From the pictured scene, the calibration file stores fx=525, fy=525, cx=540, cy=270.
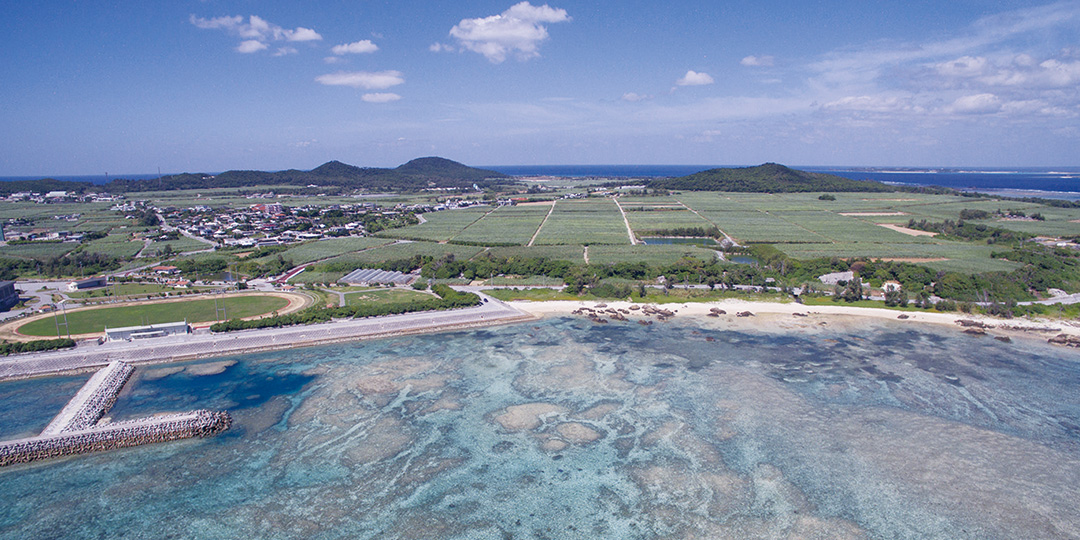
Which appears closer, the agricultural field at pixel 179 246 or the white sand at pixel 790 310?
the white sand at pixel 790 310

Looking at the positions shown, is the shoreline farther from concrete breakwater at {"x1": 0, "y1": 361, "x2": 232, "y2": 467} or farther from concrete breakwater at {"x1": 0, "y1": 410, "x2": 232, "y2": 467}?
concrete breakwater at {"x1": 0, "y1": 410, "x2": 232, "y2": 467}

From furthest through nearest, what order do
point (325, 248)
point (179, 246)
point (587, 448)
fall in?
point (179, 246) < point (325, 248) < point (587, 448)

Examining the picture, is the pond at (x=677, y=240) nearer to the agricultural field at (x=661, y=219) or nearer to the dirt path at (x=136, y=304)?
the agricultural field at (x=661, y=219)

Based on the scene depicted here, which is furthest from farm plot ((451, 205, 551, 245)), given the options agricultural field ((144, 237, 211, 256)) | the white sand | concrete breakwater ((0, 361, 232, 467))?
concrete breakwater ((0, 361, 232, 467))

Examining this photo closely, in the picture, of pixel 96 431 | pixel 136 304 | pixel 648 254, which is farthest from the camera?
pixel 648 254

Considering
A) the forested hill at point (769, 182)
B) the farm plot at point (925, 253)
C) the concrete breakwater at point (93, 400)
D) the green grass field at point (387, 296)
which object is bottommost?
the concrete breakwater at point (93, 400)

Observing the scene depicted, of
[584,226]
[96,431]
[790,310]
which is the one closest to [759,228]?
[584,226]

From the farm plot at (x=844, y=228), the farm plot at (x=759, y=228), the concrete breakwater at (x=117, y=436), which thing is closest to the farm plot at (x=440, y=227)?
the farm plot at (x=759, y=228)

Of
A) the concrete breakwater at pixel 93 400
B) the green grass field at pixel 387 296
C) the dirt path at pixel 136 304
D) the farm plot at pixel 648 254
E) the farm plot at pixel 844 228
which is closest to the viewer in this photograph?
the concrete breakwater at pixel 93 400

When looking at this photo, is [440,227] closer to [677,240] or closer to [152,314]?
[677,240]
